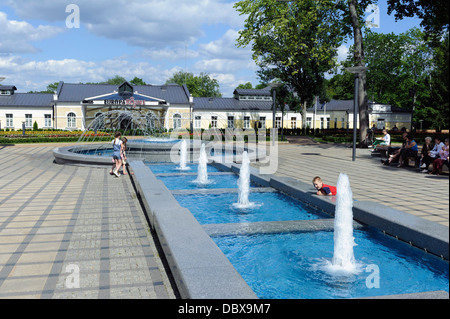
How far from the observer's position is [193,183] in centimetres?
1118

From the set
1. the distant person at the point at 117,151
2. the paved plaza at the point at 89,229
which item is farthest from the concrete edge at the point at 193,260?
the distant person at the point at 117,151

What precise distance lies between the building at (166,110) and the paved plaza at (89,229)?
35.0 meters

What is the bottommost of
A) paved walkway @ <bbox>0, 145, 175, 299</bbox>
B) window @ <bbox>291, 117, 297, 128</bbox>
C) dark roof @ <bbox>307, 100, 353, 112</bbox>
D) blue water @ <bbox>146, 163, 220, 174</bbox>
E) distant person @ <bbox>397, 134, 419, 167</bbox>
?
paved walkway @ <bbox>0, 145, 175, 299</bbox>

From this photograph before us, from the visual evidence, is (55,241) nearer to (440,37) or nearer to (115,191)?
(115,191)

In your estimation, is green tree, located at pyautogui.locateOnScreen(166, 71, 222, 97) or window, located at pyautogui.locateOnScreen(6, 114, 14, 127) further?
green tree, located at pyautogui.locateOnScreen(166, 71, 222, 97)

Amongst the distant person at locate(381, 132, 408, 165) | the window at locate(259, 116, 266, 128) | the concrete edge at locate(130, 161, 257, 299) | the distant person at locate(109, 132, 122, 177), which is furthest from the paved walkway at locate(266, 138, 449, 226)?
the window at locate(259, 116, 266, 128)

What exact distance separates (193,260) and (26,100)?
57.1 metres

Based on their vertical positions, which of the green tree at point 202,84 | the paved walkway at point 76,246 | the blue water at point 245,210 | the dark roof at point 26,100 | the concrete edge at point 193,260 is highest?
the green tree at point 202,84

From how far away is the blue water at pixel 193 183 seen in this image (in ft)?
35.3

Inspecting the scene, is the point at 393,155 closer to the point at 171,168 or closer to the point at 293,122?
the point at 171,168

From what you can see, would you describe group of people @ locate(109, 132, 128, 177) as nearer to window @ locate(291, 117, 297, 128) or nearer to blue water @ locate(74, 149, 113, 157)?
blue water @ locate(74, 149, 113, 157)

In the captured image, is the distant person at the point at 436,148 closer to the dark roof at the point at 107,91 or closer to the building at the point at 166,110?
the building at the point at 166,110

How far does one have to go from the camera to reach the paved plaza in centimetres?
406

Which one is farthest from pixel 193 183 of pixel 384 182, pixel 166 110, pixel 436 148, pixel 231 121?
pixel 231 121
